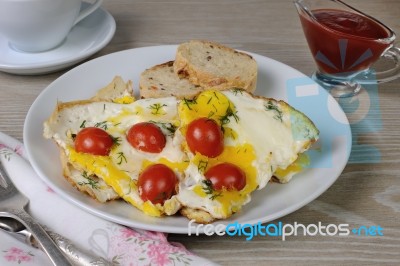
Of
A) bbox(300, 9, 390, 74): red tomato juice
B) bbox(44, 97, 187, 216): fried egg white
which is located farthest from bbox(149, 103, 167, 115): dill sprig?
bbox(300, 9, 390, 74): red tomato juice

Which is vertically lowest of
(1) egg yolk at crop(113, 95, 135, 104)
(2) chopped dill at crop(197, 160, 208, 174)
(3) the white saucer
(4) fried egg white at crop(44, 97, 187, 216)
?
(3) the white saucer

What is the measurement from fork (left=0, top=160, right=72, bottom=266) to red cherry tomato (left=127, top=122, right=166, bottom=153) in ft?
1.36

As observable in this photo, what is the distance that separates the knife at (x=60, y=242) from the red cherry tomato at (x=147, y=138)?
0.39 metres


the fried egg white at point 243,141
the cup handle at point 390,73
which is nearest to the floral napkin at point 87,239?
the fried egg white at point 243,141

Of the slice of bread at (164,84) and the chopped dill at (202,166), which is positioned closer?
the chopped dill at (202,166)

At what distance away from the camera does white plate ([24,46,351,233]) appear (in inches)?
77.2

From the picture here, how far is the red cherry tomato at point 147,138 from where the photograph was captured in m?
2.08

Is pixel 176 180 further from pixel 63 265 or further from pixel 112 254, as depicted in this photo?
pixel 63 265

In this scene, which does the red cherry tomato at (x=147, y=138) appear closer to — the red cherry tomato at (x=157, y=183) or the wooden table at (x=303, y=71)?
the red cherry tomato at (x=157, y=183)

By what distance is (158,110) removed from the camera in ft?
7.47

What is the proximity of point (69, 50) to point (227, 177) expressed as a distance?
1.50 meters

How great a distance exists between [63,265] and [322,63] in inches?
66.0

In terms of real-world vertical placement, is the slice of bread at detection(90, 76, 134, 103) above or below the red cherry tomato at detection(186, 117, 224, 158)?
below

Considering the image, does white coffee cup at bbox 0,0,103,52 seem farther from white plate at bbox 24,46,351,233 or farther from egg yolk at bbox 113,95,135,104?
egg yolk at bbox 113,95,135,104
